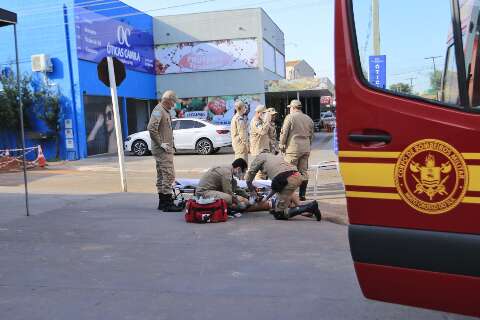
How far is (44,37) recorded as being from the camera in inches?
806

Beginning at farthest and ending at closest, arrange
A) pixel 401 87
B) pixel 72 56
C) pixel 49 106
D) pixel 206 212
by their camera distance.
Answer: pixel 72 56 < pixel 49 106 < pixel 206 212 < pixel 401 87

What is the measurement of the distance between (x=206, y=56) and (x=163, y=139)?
852 inches

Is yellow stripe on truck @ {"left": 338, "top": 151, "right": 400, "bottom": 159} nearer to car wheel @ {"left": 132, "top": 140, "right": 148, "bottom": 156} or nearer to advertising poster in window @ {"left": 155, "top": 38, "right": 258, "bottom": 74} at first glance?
car wheel @ {"left": 132, "top": 140, "right": 148, "bottom": 156}

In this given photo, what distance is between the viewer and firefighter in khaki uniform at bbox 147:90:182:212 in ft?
24.7

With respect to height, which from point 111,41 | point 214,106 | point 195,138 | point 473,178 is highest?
point 111,41

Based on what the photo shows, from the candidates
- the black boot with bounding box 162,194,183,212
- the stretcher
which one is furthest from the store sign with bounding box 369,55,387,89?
the black boot with bounding box 162,194,183,212

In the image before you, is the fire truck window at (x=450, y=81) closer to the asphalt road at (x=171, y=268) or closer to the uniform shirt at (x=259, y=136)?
the asphalt road at (x=171, y=268)

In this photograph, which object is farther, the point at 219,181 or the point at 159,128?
the point at 159,128

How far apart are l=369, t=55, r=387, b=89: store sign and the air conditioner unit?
62.4 feet

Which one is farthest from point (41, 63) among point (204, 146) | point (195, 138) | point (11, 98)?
point (204, 146)

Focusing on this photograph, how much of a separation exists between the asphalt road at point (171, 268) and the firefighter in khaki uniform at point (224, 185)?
0.28 meters

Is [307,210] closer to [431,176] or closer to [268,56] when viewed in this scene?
[431,176]

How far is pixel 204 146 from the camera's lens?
2016 cm

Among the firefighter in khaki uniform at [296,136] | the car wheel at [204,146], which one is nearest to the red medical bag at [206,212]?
the firefighter in khaki uniform at [296,136]
